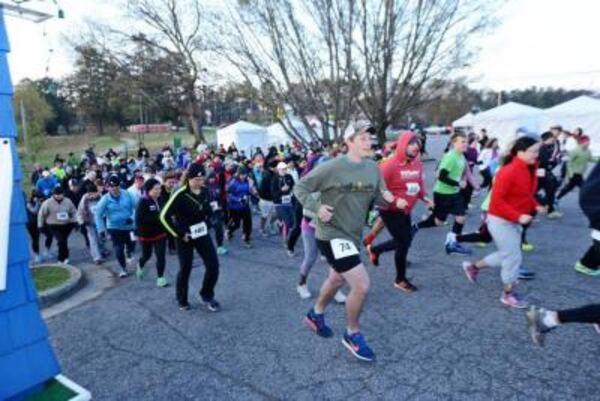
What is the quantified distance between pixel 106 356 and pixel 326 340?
83.4 inches

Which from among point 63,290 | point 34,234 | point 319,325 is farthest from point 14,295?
point 34,234

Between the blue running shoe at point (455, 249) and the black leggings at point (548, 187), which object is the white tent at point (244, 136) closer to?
the black leggings at point (548, 187)

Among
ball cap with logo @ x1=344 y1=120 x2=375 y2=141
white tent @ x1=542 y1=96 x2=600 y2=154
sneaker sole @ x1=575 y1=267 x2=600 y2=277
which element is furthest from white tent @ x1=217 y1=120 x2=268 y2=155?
ball cap with logo @ x1=344 y1=120 x2=375 y2=141

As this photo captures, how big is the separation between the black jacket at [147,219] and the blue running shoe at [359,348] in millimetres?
3626

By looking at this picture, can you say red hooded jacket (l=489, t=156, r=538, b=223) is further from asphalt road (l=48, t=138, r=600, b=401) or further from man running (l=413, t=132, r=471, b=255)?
man running (l=413, t=132, r=471, b=255)

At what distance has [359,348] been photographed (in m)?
3.59

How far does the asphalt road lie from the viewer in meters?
3.24

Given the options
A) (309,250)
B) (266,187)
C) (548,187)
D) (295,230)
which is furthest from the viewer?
(266,187)

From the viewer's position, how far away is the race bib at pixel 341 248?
3512mm

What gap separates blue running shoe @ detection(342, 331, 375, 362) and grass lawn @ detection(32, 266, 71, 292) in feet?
15.4

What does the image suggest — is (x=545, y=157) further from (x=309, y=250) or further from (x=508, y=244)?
(x=309, y=250)

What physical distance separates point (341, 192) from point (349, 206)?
14 centimetres

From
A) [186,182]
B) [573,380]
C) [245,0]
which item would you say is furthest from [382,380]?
[245,0]

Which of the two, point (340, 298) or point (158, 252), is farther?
point (158, 252)
